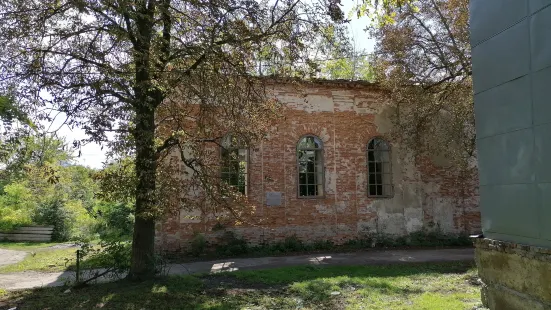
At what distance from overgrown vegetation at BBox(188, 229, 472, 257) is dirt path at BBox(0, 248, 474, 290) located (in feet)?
2.85

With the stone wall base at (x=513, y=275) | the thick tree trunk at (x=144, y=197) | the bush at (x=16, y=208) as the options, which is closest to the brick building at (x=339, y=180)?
the thick tree trunk at (x=144, y=197)

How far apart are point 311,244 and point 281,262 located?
2.79 metres

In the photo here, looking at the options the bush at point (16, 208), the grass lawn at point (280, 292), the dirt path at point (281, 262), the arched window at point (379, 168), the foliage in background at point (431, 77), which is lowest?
the dirt path at point (281, 262)

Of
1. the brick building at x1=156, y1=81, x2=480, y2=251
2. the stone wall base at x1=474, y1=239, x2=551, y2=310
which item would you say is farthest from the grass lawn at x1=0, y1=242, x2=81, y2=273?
the stone wall base at x1=474, y1=239, x2=551, y2=310

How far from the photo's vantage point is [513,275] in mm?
3645

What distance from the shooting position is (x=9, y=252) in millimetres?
15891

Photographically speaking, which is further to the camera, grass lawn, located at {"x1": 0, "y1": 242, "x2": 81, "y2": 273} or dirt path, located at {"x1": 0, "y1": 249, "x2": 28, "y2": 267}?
dirt path, located at {"x1": 0, "y1": 249, "x2": 28, "y2": 267}

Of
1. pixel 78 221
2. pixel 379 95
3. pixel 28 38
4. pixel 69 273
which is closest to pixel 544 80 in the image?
pixel 28 38

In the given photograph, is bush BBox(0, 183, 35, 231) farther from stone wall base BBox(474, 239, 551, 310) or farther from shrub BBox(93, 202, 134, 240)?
stone wall base BBox(474, 239, 551, 310)

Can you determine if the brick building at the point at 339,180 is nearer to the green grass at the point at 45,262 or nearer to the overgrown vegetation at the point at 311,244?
the overgrown vegetation at the point at 311,244

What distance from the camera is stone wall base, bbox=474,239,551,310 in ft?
10.8

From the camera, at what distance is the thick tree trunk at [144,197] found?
7.86m

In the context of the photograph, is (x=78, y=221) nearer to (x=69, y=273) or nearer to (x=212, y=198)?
(x=69, y=273)

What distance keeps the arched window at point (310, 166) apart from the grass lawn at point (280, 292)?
535 cm
